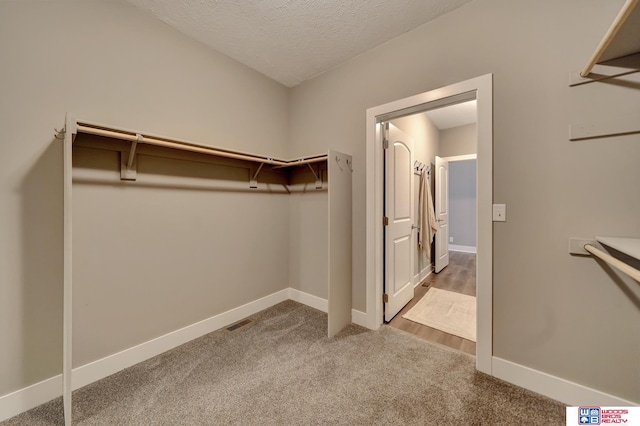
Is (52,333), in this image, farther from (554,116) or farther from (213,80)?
(554,116)

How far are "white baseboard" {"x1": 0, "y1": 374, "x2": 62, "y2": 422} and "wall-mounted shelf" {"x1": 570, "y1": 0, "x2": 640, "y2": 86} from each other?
10.8ft

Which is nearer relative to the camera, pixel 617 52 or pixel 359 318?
pixel 617 52

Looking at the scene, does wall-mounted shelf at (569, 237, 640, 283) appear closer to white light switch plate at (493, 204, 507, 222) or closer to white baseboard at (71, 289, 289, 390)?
white light switch plate at (493, 204, 507, 222)

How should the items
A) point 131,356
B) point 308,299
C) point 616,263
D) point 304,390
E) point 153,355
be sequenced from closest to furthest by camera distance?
point 616,263, point 304,390, point 131,356, point 153,355, point 308,299

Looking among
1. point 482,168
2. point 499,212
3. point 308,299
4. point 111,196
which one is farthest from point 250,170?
point 499,212

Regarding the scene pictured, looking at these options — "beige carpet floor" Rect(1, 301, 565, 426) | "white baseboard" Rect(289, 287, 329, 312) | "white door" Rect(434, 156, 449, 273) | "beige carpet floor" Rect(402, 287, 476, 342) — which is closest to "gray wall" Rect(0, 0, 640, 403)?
"beige carpet floor" Rect(1, 301, 565, 426)

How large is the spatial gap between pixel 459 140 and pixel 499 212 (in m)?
3.46

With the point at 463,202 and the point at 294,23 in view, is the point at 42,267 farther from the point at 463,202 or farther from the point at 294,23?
the point at 463,202

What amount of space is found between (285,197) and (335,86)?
137 centimetres

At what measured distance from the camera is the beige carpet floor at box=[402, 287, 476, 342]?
7.47ft

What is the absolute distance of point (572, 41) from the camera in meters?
1.35

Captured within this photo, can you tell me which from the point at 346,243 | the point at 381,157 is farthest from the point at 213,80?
the point at 346,243

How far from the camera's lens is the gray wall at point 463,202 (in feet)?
19.5

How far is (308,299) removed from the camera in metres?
2.75
